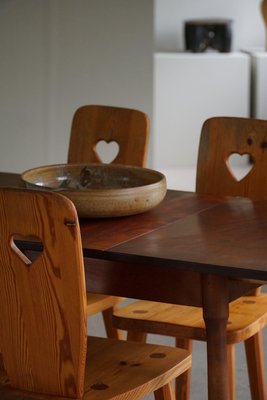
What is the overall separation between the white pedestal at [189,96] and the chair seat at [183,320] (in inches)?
153

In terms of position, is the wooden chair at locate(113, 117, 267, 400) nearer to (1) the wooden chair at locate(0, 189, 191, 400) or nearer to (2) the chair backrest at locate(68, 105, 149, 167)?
(2) the chair backrest at locate(68, 105, 149, 167)

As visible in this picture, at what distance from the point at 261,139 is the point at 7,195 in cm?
119

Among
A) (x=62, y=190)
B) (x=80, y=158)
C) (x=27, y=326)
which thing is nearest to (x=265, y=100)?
(x=80, y=158)

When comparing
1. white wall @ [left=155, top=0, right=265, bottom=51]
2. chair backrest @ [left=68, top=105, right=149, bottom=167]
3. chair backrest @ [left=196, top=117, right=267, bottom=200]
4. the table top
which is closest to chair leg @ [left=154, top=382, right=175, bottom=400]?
the table top

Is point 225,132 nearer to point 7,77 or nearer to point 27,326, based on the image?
point 27,326

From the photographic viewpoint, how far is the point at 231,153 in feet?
10.6

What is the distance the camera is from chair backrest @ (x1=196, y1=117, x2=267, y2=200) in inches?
124

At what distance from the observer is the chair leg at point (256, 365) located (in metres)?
3.03

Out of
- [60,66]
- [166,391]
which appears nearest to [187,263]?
[166,391]

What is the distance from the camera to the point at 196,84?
6781mm

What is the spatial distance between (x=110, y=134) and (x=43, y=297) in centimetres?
136

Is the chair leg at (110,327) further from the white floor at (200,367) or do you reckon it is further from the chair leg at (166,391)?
the chair leg at (166,391)

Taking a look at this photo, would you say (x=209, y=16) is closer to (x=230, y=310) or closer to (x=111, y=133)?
(x=111, y=133)

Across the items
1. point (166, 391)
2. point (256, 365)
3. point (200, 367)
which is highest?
point (166, 391)
